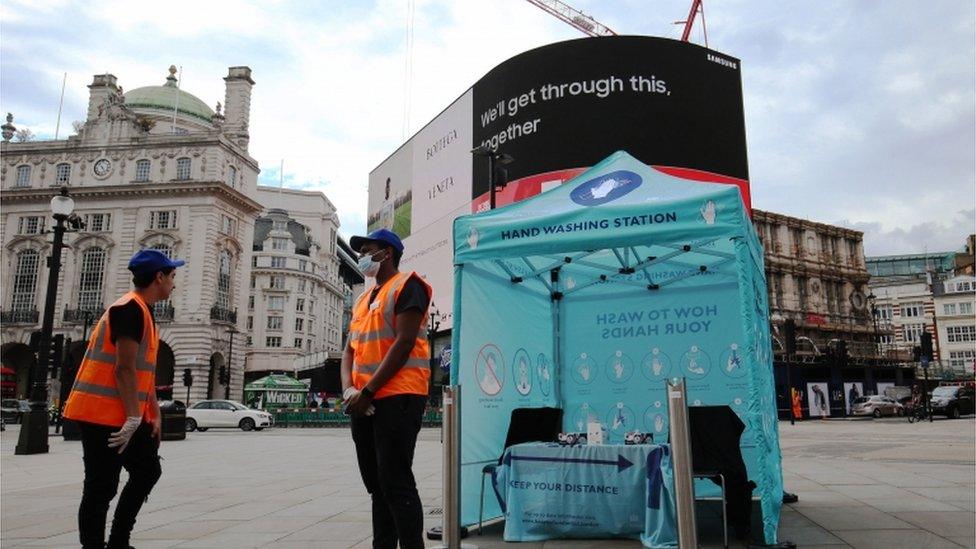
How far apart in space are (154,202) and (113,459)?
185ft

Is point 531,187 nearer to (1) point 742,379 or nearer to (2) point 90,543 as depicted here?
(1) point 742,379

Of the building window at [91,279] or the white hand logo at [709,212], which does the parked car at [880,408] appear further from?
the building window at [91,279]

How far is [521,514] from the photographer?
5.81 meters

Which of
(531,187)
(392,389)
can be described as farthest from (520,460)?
(531,187)

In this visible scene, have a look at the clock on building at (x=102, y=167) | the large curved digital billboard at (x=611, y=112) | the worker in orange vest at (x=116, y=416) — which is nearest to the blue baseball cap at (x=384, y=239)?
the worker in orange vest at (x=116, y=416)

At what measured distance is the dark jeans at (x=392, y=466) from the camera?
371 cm

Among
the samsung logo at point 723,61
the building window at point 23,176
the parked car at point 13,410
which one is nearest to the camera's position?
the samsung logo at point 723,61

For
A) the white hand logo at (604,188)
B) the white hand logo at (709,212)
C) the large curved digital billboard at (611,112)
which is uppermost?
the large curved digital billboard at (611,112)

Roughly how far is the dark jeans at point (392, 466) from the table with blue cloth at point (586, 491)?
79.1 inches

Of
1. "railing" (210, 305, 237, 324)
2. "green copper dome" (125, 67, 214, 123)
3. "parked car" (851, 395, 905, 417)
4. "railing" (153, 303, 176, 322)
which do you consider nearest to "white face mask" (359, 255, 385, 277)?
"parked car" (851, 395, 905, 417)

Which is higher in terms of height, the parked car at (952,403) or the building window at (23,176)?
the building window at (23,176)

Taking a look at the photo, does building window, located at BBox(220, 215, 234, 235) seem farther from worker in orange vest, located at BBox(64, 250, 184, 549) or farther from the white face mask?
the white face mask

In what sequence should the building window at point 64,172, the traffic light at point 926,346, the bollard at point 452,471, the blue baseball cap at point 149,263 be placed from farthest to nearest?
1. the building window at point 64,172
2. the traffic light at point 926,346
3. the bollard at point 452,471
4. the blue baseball cap at point 149,263

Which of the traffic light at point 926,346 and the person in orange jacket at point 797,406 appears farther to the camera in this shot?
the person in orange jacket at point 797,406
